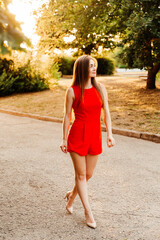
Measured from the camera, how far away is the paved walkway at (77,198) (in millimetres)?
3359

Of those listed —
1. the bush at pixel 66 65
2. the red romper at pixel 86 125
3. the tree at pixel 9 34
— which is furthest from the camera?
the bush at pixel 66 65

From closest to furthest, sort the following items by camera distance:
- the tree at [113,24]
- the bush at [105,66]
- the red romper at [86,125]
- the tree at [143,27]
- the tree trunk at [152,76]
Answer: the red romper at [86,125], the tree at [143,27], the tree at [113,24], the tree trunk at [152,76], the bush at [105,66]

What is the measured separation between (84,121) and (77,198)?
141 centimetres

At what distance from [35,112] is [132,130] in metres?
5.48

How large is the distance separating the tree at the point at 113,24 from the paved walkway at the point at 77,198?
538 centimetres

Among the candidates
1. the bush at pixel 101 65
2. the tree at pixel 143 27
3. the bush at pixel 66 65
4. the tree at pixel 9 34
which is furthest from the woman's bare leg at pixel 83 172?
the bush at pixel 66 65

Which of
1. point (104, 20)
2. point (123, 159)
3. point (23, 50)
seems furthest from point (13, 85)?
point (23, 50)

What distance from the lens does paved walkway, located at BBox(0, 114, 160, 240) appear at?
336cm

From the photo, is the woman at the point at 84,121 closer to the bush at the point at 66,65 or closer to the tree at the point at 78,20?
the tree at the point at 78,20

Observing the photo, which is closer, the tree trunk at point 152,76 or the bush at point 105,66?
the tree trunk at point 152,76

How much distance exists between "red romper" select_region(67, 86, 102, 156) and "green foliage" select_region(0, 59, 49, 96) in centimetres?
1623

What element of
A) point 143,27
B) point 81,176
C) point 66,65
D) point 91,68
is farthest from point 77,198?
point 66,65

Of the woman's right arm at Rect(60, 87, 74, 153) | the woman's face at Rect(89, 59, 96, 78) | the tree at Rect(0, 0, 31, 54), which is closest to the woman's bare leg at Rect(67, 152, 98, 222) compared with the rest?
the woman's right arm at Rect(60, 87, 74, 153)

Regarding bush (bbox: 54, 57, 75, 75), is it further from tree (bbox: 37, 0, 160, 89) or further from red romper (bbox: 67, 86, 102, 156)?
red romper (bbox: 67, 86, 102, 156)
